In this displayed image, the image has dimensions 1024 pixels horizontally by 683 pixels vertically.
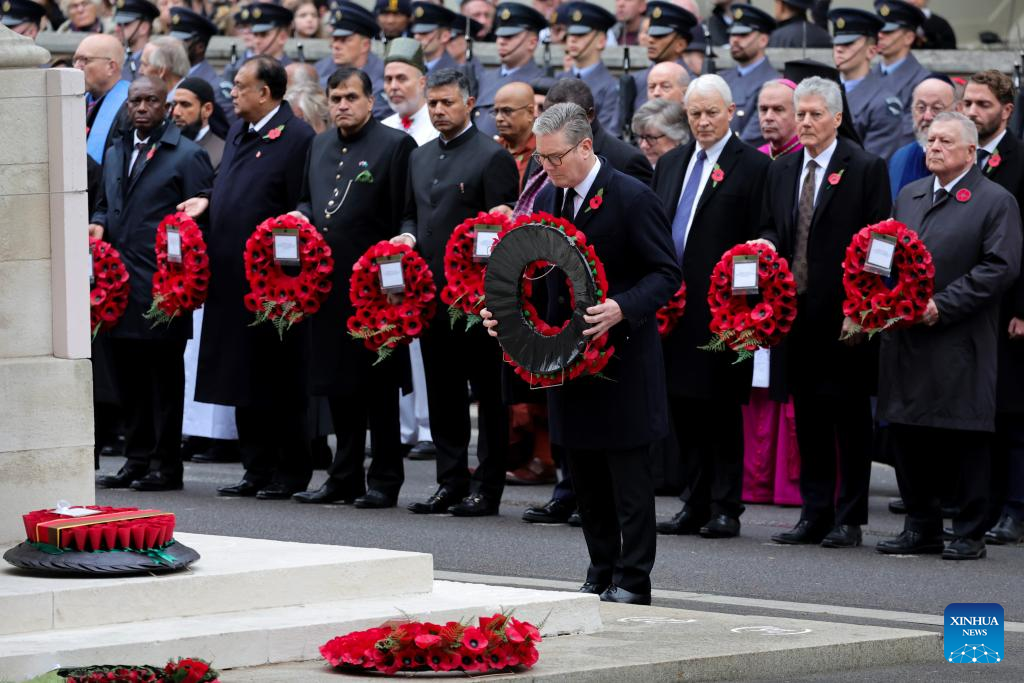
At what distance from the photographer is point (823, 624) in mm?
8414

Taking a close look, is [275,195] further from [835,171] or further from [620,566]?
[620,566]

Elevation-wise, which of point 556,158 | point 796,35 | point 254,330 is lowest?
point 254,330

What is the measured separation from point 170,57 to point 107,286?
8.59 feet

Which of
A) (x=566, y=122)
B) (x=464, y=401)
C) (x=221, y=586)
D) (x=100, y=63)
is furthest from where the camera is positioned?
(x=100, y=63)

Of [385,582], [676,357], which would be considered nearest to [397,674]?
[385,582]

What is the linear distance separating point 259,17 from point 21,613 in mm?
11497

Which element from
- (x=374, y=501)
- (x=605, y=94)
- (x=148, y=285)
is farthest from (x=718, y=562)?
(x=605, y=94)

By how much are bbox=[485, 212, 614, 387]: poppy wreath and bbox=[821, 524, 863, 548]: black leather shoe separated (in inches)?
112

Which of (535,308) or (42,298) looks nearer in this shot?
(42,298)

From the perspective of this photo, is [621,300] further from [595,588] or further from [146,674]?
[146,674]

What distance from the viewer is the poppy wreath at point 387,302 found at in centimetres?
1186

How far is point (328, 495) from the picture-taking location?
12.6 meters

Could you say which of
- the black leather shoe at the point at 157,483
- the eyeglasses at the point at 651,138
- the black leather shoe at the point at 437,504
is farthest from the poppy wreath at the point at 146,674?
the eyeglasses at the point at 651,138

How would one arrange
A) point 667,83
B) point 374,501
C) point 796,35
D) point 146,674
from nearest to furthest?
point 146,674, point 374,501, point 667,83, point 796,35
